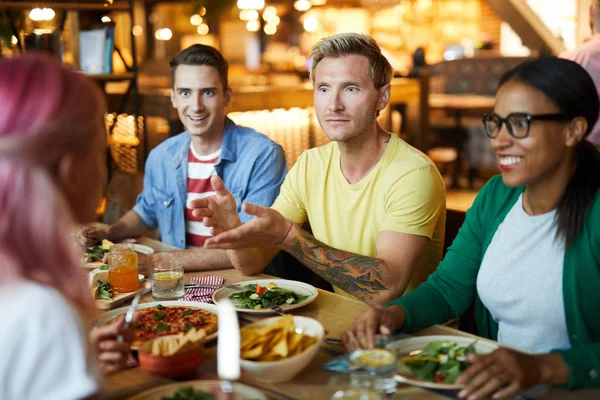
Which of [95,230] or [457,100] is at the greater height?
[457,100]

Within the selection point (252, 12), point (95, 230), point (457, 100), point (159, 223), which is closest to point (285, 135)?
point (159, 223)

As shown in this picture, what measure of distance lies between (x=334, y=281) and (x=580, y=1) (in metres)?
7.04

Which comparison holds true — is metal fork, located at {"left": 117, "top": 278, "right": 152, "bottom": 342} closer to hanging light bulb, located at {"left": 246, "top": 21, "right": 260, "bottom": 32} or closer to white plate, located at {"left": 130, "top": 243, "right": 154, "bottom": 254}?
white plate, located at {"left": 130, "top": 243, "right": 154, "bottom": 254}

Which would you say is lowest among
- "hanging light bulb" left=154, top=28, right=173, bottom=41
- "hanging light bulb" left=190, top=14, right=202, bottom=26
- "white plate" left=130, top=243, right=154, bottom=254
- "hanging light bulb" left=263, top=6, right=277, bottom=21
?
"white plate" left=130, top=243, right=154, bottom=254

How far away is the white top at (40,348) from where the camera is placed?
2.97ft

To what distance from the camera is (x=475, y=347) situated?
149 cm

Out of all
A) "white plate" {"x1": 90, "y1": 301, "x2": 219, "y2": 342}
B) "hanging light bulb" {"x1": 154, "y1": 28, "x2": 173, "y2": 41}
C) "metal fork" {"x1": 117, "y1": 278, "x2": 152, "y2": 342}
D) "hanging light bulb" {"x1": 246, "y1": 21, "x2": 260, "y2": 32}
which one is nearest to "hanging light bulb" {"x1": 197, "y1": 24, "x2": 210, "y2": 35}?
"hanging light bulb" {"x1": 154, "y1": 28, "x2": 173, "y2": 41}

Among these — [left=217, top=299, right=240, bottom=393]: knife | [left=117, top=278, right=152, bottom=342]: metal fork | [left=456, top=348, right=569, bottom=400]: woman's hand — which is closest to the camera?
[left=217, top=299, right=240, bottom=393]: knife

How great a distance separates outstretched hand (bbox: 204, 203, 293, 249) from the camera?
1.82m

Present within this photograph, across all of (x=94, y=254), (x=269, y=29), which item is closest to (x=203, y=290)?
(x=94, y=254)

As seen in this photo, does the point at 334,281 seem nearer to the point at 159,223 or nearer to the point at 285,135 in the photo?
the point at 159,223

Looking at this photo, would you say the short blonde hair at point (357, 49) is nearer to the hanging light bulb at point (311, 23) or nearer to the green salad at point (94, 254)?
the green salad at point (94, 254)

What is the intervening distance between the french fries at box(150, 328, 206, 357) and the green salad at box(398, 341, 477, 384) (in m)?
0.44

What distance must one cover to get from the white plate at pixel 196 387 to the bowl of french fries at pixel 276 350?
0.22ft
